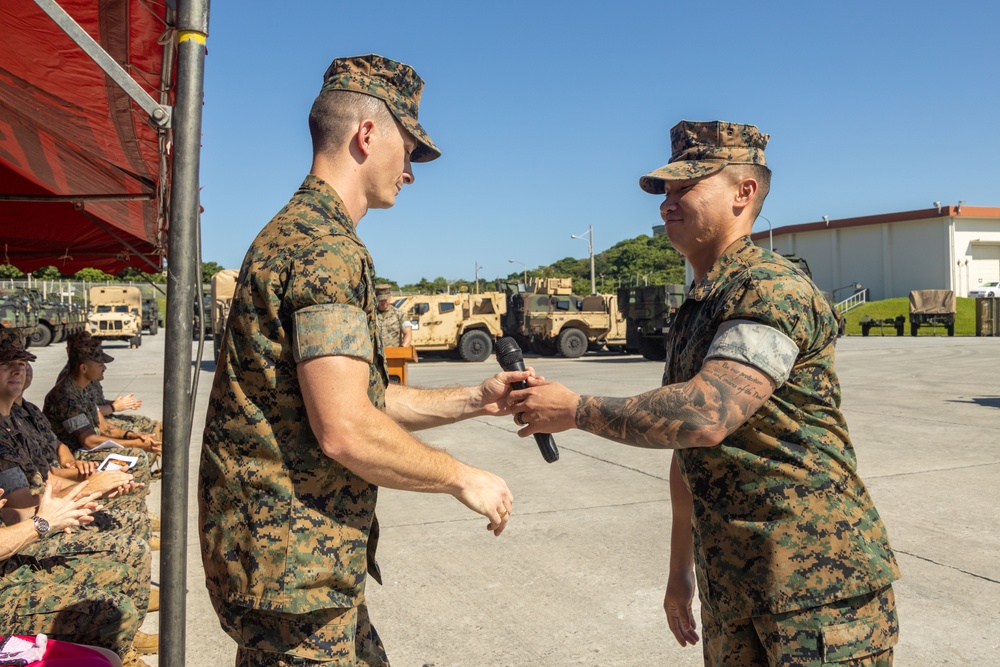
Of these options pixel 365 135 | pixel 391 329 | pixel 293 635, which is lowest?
Answer: pixel 293 635

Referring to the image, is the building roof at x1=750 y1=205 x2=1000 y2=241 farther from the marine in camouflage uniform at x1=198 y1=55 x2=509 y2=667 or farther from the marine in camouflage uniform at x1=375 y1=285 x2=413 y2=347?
the marine in camouflage uniform at x1=198 y1=55 x2=509 y2=667

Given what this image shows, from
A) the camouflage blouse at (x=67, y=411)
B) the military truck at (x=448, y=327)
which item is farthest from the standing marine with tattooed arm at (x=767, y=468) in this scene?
the military truck at (x=448, y=327)

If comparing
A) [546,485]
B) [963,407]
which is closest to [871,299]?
[963,407]

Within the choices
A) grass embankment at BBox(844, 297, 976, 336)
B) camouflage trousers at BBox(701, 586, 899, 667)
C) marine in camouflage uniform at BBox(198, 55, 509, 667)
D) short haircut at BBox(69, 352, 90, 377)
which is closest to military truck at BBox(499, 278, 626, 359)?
grass embankment at BBox(844, 297, 976, 336)

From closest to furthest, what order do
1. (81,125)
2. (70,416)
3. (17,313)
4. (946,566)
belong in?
1. (81,125)
2. (946,566)
3. (70,416)
4. (17,313)

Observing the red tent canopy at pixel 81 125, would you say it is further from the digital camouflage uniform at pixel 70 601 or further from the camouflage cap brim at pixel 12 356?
the digital camouflage uniform at pixel 70 601

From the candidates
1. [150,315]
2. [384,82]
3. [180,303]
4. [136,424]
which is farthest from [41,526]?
[150,315]

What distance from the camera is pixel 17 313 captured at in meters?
23.7

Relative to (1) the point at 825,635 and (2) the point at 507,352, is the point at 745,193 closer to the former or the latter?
(2) the point at 507,352

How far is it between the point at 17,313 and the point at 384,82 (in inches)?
995

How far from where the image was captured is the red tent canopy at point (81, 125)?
2586 mm

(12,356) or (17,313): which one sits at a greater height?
(17,313)

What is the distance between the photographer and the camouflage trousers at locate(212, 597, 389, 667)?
1853mm

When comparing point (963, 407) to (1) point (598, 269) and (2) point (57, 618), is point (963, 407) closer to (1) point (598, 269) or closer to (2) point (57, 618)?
(2) point (57, 618)
